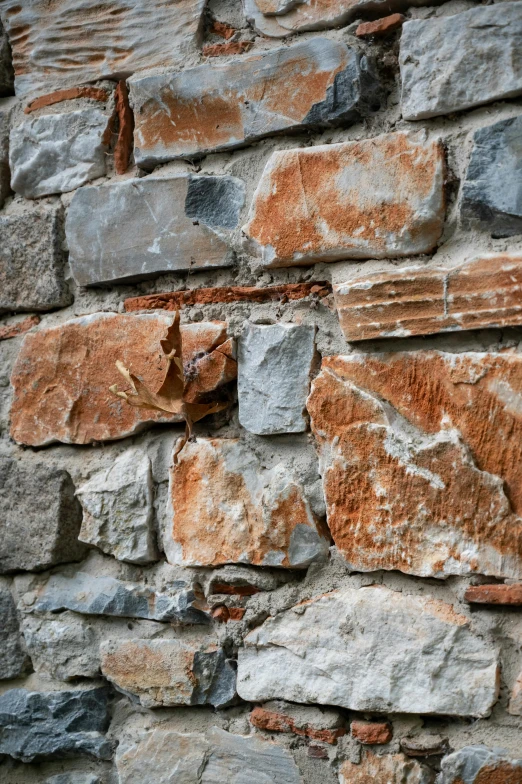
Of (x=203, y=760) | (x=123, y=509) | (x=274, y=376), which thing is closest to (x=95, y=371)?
(x=123, y=509)

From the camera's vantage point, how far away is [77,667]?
137 centimetres

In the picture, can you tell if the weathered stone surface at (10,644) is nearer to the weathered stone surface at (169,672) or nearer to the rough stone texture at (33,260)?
the weathered stone surface at (169,672)

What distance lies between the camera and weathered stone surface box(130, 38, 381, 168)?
118 cm

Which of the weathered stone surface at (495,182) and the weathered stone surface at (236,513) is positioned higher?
the weathered stone surface at (495,182)

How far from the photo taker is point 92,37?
1.44 meters

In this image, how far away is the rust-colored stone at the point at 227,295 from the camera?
47.9 inches

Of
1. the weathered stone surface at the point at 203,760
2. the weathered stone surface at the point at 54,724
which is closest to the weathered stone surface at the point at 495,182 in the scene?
the weathered stone surface at the point at 203,760

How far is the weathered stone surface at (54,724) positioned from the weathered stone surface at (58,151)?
88cm

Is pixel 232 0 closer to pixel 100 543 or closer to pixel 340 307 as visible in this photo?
pixel 340 307

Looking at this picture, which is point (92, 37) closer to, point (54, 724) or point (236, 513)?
point (236, 513)

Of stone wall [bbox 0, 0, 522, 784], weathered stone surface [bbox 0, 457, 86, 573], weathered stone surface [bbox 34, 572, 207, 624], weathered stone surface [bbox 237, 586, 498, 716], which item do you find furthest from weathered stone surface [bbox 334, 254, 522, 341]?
weathered stone surface [bbox 0, 457, 86, 573]

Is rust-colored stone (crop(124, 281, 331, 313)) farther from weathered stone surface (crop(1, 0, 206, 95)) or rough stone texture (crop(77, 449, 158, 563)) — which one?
weathered stone surface (crop(1, 0, 206, 95))

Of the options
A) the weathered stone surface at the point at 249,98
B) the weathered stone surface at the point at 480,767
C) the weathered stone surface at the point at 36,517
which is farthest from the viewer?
the weathered stone surface at the point at 36,517

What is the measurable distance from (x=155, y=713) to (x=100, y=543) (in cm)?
29
